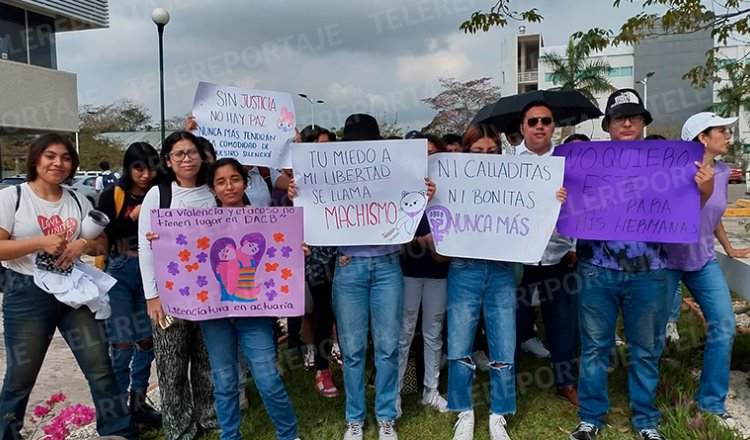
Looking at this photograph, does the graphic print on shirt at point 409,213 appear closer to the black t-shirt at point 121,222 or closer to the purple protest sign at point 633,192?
the purple protest sign at point 633,192

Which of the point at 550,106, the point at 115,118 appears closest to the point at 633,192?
the point at 550,106

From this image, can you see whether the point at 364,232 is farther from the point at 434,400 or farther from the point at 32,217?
the point at 32,217

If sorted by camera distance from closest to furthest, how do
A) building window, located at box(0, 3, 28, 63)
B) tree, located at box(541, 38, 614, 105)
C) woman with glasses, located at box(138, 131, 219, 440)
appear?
woman with glasses, located at box(138, 131, 219, 440) < building window, located at box(0, 3, 28, 63) < tree, located at box(541, 38, 614, 105)

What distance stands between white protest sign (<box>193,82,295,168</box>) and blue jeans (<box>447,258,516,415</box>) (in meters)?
1.70

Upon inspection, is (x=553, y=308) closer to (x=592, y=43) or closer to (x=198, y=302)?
(x=198, y=302)

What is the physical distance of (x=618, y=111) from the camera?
3.38 meters

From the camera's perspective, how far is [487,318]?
11.5ft

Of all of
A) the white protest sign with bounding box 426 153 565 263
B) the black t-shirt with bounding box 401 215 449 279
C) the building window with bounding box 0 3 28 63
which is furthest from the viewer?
the building window with bounding box 0 3 28 63

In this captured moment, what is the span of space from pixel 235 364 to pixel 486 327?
4.86 ft

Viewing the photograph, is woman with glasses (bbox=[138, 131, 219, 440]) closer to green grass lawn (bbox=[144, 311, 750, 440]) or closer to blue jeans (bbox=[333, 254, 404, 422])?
green grass lawn (bbox=[144, 311, 750, 440])

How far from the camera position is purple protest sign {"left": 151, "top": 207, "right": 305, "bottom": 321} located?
3264 millimetres

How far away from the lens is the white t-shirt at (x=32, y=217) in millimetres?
3086

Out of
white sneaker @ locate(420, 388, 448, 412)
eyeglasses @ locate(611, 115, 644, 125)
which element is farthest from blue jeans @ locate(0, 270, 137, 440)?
eyeglasses @ locate(611, 115, 644, 125)

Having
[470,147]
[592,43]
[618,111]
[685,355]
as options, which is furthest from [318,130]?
[685,355]
